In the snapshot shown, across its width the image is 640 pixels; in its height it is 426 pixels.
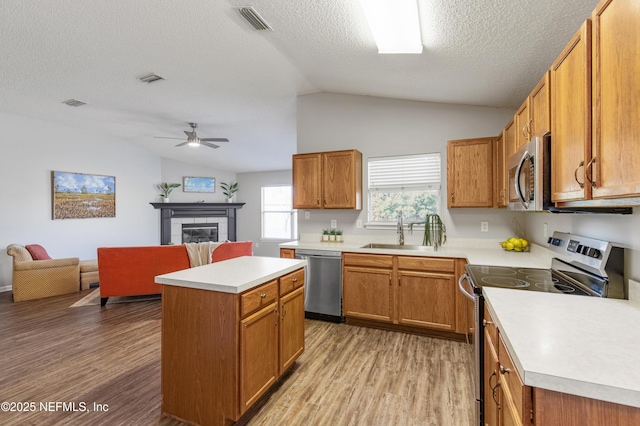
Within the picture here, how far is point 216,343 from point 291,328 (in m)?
0.68

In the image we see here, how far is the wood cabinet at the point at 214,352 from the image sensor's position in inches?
66.8

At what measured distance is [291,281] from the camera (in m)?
2.27

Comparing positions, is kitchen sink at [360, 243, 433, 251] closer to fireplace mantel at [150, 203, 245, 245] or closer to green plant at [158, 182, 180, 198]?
fireplace mantel at [150, 203, 245, 245]

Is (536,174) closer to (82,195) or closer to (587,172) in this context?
(587,172)

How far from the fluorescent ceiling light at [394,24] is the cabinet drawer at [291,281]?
6.18 feet

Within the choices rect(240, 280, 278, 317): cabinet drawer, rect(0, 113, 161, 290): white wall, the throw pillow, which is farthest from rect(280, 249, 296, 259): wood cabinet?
rect(0, 113, 161, 290): white wall

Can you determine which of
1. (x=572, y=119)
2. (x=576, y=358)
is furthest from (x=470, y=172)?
(x=576, y=358)

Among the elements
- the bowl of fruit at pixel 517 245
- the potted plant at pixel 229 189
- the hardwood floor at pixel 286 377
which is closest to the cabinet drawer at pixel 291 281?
the hardwood floor at pixel 286 377

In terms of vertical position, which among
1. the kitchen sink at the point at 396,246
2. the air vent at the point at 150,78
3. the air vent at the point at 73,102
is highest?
the air vent at the point at 73,102

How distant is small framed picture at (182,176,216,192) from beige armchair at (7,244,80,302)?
3.25 metres

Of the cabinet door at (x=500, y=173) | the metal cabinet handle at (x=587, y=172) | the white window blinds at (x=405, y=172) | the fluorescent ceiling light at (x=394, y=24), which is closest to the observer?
the metal cabinet handle at (x=587, y=172)

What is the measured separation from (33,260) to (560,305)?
627cm

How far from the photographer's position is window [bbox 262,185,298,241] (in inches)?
312

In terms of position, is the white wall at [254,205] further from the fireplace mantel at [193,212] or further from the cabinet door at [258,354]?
the cabinet door at [258,354]
